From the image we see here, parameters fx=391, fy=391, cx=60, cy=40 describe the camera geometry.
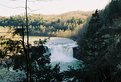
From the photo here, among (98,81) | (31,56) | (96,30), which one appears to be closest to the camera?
(98,81)

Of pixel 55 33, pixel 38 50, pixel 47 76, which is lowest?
pixel 55 33

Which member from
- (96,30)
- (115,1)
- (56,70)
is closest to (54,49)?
(115,1)

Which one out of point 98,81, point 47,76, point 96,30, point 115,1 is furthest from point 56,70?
point 115,1

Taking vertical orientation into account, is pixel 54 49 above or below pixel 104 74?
below

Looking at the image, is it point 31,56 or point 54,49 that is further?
point 54,49

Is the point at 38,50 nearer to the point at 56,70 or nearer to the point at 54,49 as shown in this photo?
the point at 56,70

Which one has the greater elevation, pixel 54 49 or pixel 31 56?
pixel 31 56

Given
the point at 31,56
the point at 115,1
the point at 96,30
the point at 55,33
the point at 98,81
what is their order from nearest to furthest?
the point at 98,81
the point at 31,56
the point at 96,30
the point at 115,1
the point at 55,33

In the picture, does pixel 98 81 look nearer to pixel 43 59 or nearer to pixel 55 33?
pixel 43 59

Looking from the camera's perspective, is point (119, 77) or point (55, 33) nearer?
point (119, 77)

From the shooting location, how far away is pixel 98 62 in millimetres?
21969

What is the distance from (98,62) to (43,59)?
342 cm

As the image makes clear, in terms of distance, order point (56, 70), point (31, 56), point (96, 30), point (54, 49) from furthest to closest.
Result: point (54, 49)
point (96, 30)
point (56, 70)
point (31, 56)

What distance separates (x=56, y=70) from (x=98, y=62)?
3.42 meters
